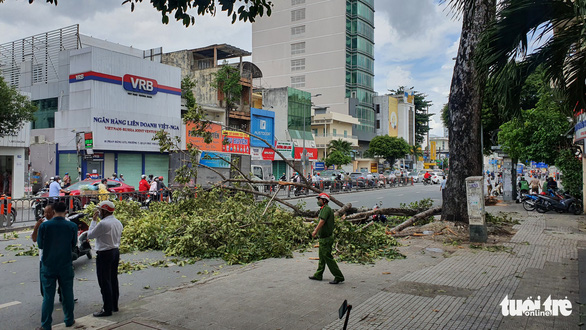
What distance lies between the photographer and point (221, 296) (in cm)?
661

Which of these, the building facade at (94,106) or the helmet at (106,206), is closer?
the helmet at (106,206)

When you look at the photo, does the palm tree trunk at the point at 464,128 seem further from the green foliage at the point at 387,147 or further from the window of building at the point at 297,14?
the window of building at the point at 297,14

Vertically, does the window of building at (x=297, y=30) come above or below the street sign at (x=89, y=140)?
above

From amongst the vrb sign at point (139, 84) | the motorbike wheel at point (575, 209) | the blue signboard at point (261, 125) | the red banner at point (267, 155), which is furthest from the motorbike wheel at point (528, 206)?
the red banner at point (267, 155)

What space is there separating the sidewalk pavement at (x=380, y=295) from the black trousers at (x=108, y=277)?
0.64ft

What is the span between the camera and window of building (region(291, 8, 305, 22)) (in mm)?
84000

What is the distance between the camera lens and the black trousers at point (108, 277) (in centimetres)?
583

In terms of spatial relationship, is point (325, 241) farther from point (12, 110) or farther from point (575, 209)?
point (12, 110)

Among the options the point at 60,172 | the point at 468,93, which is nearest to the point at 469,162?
the point at 468,93

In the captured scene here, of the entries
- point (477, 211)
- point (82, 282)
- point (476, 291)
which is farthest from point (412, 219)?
point (82, 282)

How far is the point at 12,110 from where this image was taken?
22.5 m

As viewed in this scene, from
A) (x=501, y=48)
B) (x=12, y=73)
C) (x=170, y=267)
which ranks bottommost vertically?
(x=170, y=267)

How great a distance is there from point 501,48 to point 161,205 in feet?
34.0

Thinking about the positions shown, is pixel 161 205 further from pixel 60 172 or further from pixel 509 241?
pixel 60 172
